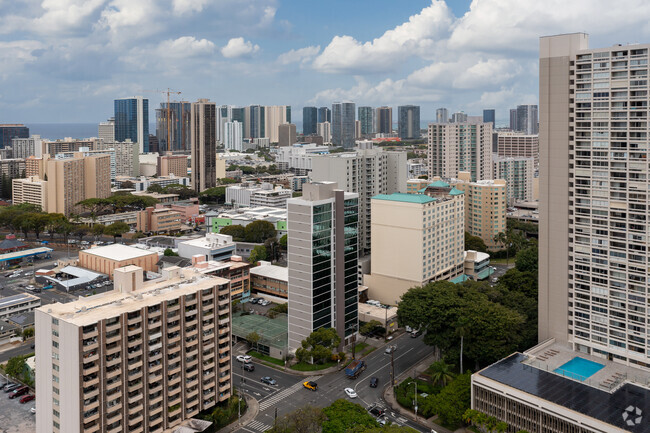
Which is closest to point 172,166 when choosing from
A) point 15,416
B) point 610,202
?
point 15,416

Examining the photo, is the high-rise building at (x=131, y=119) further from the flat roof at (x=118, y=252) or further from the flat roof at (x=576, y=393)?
the flat roof at (x=576, y=393)

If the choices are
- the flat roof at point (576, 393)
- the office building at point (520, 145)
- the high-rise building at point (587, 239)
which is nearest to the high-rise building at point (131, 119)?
the office building at point (520, 145)

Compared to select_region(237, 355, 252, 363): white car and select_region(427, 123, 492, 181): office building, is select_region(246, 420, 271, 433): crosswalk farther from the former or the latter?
select_region(427, 123, 492, 181): office building

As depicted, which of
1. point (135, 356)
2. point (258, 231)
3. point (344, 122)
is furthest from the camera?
point (344, 122)

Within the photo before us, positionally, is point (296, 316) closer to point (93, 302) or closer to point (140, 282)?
point (140, 282)

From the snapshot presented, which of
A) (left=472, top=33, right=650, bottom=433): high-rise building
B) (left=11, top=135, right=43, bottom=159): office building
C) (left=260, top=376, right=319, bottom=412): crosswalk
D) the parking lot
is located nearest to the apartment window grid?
(left=472, top=33, right=650, bottom=433): high-rise building

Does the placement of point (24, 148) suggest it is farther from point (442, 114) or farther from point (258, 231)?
point (442, 114)

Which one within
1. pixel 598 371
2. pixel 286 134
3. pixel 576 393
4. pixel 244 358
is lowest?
pixel 244 358
